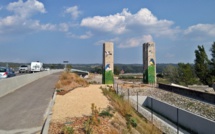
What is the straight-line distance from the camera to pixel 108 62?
3972 cm

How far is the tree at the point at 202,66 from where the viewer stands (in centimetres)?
7000

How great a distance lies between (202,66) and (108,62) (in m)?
38.5

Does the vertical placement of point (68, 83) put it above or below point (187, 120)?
above

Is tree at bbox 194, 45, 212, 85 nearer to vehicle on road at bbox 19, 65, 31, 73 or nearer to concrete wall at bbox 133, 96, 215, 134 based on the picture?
vehicle on road at bbox 19, 65, 31, 73

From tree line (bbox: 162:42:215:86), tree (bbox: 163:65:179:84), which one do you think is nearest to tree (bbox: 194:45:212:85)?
tree line (bbox: 162:42:215:86)

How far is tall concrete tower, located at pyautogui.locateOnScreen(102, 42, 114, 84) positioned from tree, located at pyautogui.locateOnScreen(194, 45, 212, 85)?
122ft

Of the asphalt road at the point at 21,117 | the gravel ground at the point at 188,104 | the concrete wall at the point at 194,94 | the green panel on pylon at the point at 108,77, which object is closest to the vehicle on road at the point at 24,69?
the green panel on pylon at the point at 108,77

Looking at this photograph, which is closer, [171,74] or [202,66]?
[202,66]

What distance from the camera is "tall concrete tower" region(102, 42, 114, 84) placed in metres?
39.2

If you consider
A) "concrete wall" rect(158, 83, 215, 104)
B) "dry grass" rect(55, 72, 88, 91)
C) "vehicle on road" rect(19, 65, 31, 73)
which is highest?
"vehicle on road" rect(19, 65, 31, 73)

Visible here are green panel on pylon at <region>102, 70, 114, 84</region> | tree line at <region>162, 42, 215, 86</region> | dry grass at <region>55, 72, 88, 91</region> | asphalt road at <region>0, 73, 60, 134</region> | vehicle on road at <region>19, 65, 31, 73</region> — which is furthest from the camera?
tree line at <region>162, 42, 215, 86</region>

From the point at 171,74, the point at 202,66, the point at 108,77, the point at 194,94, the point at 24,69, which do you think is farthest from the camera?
the point at 171,74

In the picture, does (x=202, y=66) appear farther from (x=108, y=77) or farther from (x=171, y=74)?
(x=108, y=77)

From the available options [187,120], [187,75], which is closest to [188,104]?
[187,120]
